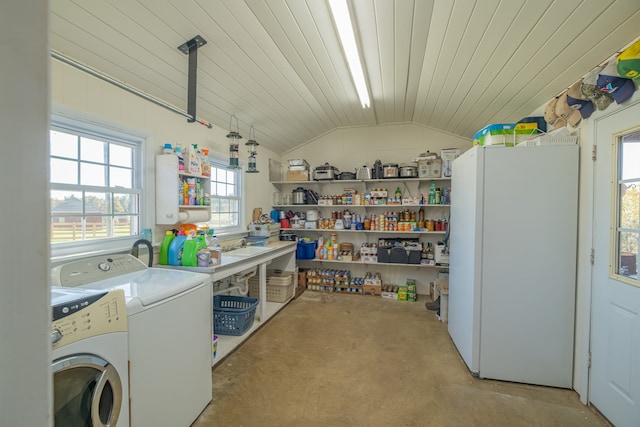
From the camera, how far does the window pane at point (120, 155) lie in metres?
2.15

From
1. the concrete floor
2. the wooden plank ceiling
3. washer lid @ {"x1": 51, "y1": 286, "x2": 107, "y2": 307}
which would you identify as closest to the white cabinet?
the wooden plank ceiling

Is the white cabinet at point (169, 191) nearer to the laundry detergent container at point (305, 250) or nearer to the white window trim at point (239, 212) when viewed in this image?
the white window trim at point (239, 212)

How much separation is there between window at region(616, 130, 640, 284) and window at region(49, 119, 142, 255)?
3501mm

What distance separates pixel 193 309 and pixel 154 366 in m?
0.36

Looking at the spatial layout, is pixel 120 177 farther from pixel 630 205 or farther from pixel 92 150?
pixel 630 205

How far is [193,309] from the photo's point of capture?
168cm

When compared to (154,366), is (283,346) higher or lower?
lower

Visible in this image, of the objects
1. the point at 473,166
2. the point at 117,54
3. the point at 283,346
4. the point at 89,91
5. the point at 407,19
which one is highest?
the point at 407,19

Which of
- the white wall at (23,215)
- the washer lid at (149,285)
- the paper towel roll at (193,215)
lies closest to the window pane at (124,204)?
the paper towel roll at (193,215)

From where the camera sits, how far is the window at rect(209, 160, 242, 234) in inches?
133

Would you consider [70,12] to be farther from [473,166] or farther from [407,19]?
[473,166]

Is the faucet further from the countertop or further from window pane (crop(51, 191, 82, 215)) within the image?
window pane (crop(51, 191, 82, 215))

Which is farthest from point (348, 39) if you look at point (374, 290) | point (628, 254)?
point (374, 290)

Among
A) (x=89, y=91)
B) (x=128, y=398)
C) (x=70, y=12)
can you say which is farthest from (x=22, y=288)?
(x=89, y=91)
